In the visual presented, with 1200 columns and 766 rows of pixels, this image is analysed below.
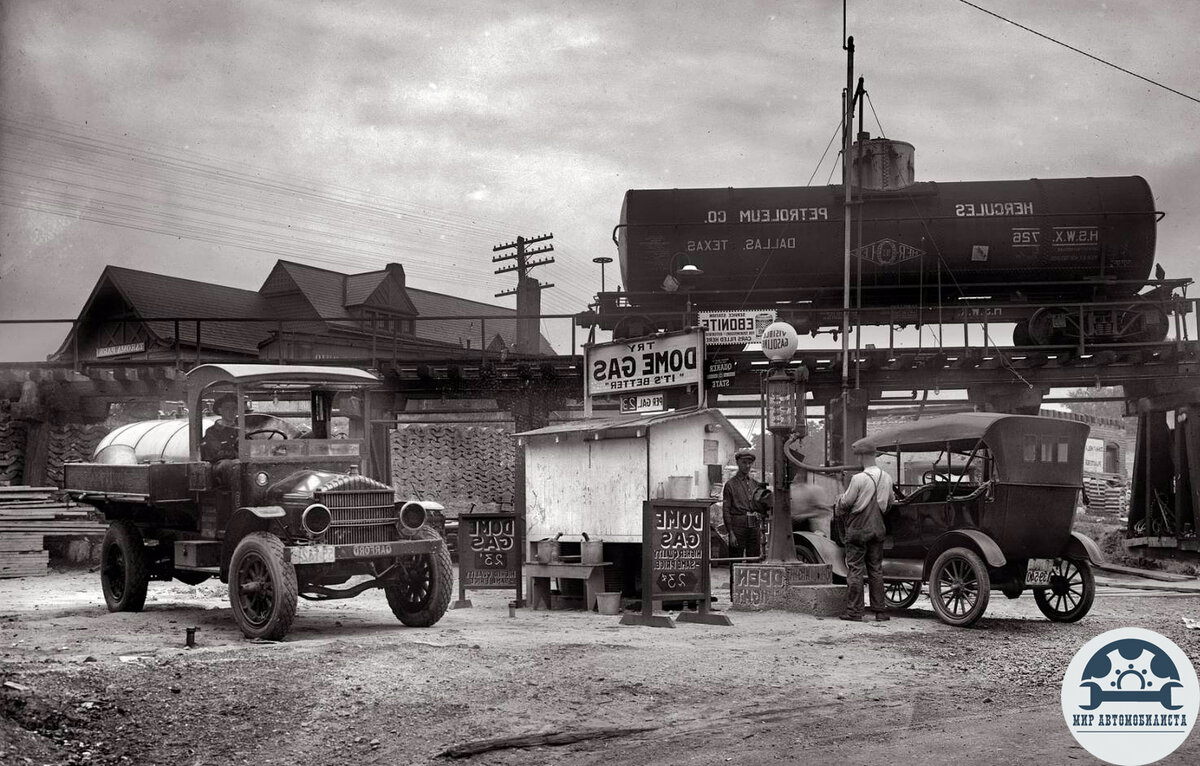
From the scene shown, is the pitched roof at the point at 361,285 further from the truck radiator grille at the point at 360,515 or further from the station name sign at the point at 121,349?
the truck radiator grille at the point at 360,515

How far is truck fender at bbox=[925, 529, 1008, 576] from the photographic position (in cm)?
1131

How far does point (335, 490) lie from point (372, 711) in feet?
12.7

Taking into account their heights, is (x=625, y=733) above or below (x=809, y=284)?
below

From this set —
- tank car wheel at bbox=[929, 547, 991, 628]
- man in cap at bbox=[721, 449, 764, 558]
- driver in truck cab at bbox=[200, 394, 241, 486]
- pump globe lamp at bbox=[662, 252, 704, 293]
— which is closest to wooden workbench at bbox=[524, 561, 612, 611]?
man in cap at bbox=[721, 449, 764, 558]

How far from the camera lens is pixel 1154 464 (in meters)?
21.2

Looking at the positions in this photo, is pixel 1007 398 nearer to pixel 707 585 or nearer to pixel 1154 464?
pixel 1154 464

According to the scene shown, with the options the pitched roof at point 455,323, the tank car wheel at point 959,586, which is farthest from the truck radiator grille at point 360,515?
the pitched roof at point 455,323

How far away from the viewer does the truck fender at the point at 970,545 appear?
11.3 meters

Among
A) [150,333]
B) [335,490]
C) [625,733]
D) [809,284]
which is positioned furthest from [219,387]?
[150,333]

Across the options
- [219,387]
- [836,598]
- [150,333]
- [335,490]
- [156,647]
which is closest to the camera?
[156,647]

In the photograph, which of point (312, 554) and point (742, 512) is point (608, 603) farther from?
point (312, 554)

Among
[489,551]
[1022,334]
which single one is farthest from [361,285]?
[489,551]

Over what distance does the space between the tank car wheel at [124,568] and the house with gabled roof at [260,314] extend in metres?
19.6

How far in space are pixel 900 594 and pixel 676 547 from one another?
11.9 feet
